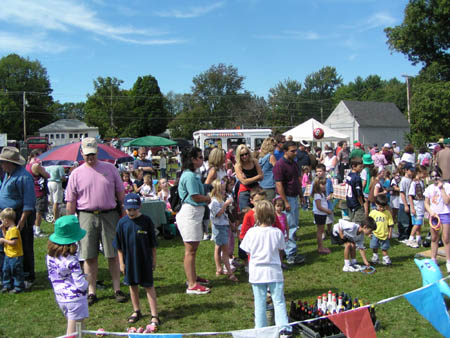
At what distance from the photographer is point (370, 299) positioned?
5137mm

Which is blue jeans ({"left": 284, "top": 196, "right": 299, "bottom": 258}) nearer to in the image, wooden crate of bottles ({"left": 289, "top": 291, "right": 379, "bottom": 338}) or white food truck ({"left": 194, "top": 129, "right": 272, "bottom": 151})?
wooden crate of bottles ({"left": 289, "top": 291, "right": 379, "bottom": 338})

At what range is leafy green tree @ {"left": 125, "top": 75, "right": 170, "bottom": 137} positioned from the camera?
66125 millimetres

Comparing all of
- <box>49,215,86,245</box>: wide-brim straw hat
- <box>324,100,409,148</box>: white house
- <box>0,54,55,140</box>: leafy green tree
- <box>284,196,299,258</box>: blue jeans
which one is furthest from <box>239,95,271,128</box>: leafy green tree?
<box>49,215,86,245</box>: wide-brim straw hat

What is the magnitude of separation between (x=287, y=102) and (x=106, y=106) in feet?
113

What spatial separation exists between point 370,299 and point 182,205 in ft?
8.85

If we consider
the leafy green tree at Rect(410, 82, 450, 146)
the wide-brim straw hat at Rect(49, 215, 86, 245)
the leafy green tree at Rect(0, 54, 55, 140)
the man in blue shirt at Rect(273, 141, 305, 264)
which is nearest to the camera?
the wide-brim straw hat at Rect(49, 215, 86, 245)

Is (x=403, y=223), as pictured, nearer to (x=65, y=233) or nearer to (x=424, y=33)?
(x=65, y=233)

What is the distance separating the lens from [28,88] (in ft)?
252

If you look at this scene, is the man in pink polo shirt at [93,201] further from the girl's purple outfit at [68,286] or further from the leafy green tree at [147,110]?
the leafy green tree at [147,110]

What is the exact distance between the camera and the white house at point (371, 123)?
52406 millimetres

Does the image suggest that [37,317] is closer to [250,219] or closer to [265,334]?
[250,219]

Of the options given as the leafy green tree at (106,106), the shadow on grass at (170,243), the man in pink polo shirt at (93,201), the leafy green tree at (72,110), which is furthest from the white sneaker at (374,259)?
the leafy green tree at (72,110)

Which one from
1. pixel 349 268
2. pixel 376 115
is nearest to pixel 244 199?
pixel 349 268

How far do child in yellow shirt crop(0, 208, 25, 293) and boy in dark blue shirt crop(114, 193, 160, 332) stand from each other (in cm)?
199
